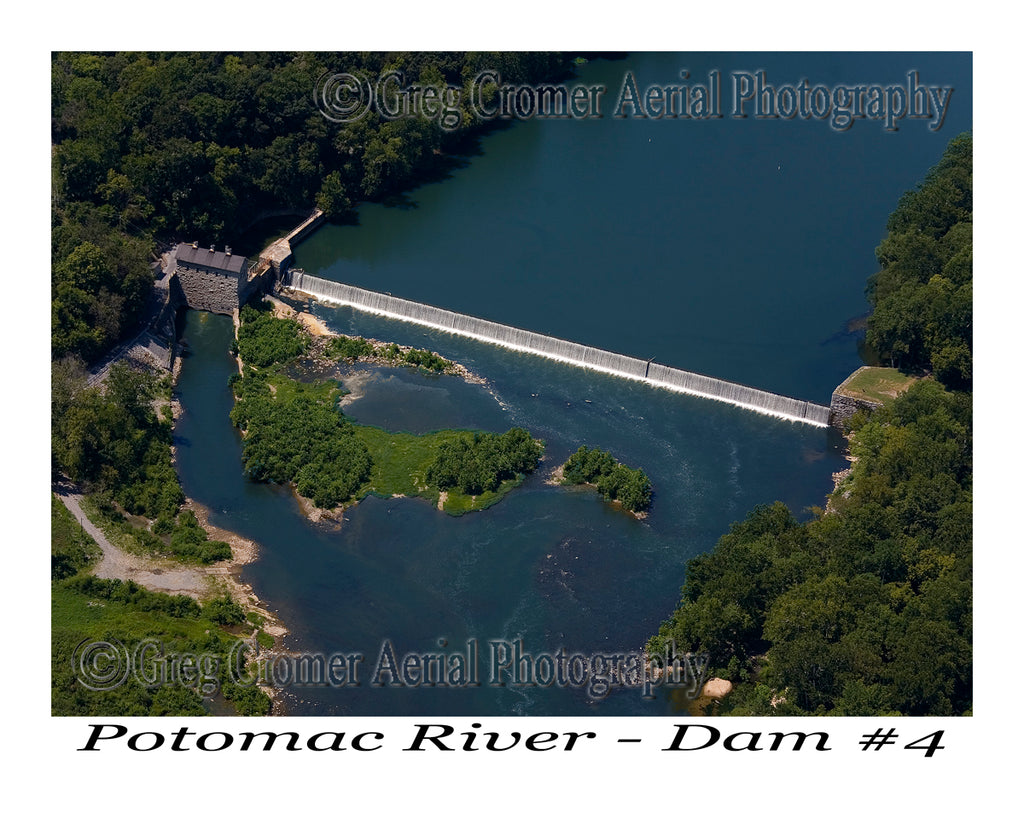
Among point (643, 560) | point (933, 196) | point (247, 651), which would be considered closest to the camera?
point (247, 651)

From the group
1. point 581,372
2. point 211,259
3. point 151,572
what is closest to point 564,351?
point 581,372

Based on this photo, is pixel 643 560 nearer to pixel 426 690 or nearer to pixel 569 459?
pixel 569 459

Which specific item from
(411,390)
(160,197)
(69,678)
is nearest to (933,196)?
(411,390)

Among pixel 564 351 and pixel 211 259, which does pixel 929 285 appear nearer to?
pixel 564 351
